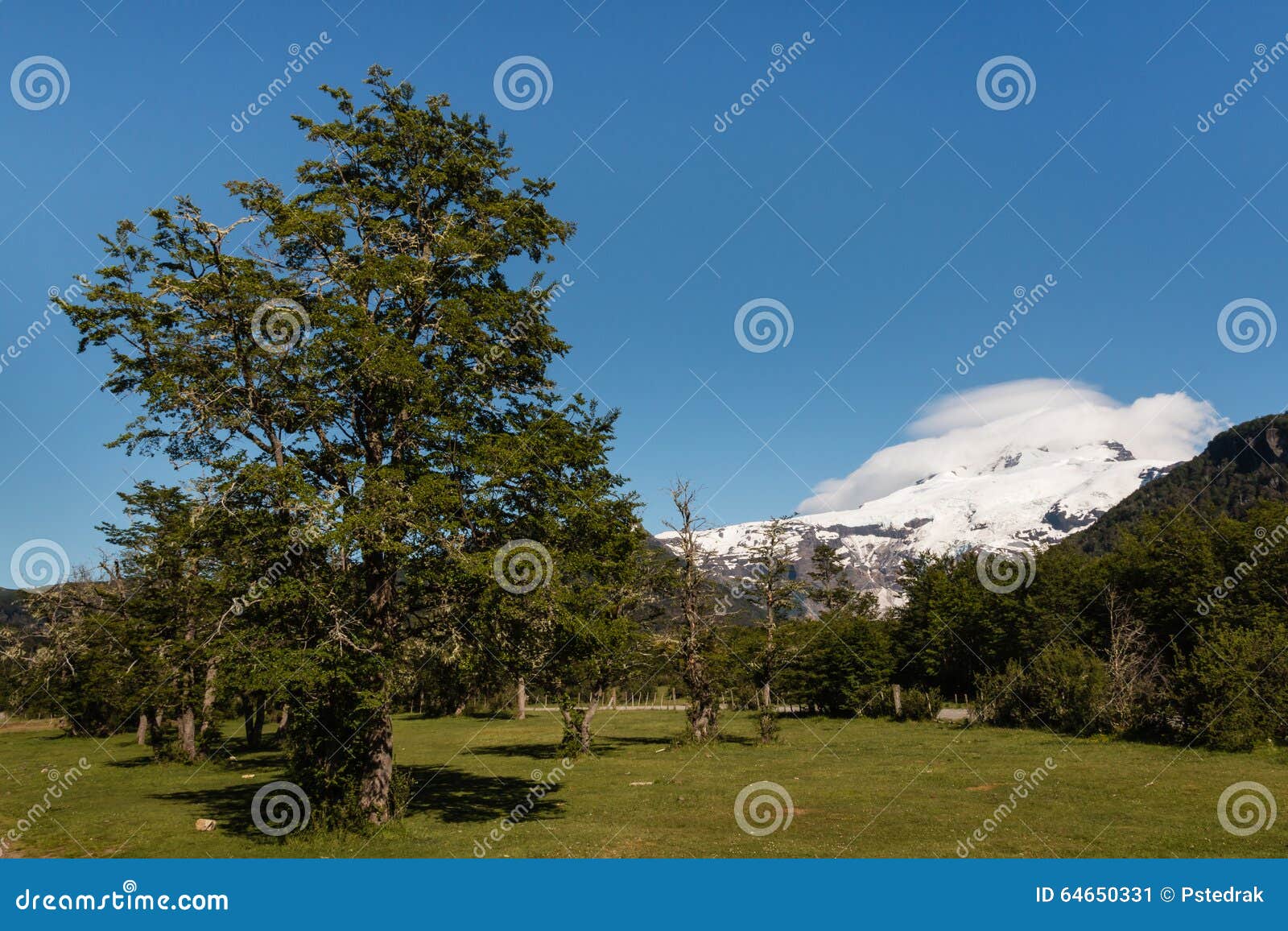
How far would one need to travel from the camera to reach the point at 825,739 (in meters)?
41.8

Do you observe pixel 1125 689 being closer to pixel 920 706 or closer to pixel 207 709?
pixel 920 706

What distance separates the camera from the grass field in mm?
Result: 16453

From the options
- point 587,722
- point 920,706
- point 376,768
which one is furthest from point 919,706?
point 376,768

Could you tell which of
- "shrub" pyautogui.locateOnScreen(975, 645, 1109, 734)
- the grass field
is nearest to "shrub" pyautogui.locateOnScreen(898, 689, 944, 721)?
"shrub" pyautogui.locateOnScreen(975, 645, 1109, 734)

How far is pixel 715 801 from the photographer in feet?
75.0

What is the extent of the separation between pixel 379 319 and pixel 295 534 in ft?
21.3

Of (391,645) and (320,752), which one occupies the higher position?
(391,645)

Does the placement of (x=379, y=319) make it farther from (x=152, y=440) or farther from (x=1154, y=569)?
(x=1154, y=569)

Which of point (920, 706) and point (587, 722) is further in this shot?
point (920, 706)

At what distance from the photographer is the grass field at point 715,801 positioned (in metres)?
16.5

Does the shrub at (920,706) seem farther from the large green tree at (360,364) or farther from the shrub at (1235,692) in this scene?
the large green tree at (360,364)

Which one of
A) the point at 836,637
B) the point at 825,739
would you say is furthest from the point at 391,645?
the point at 836,637

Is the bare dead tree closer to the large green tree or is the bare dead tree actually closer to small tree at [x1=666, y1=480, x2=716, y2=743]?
small tree at [x1=666, y1=480, x2=716, y2=743]

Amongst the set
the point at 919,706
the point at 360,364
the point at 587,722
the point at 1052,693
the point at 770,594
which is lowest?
the point at 919,706
